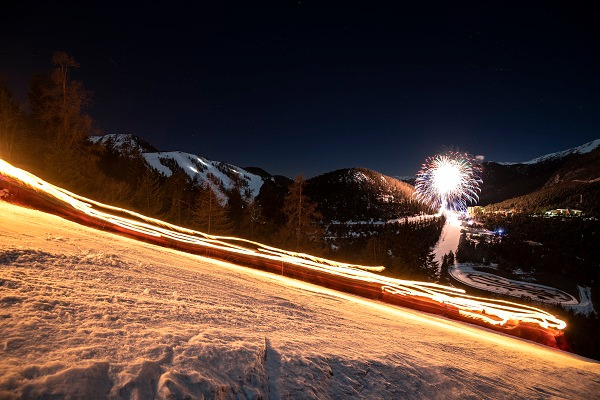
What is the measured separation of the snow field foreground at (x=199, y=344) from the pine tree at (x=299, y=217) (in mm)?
20955

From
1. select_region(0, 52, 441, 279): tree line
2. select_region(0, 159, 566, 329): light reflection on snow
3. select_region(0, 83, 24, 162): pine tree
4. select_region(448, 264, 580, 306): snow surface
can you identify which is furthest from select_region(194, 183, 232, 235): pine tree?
select_region(448, 264, 580, 306): snow surface

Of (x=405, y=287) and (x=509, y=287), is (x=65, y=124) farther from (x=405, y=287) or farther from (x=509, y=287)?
(x=509, y=287)

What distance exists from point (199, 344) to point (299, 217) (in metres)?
24.1

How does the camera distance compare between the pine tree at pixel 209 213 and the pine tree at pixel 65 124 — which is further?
the pine tree at pixel 209 213

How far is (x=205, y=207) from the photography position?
105 ft

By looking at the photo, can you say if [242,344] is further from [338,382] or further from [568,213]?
[568,213]

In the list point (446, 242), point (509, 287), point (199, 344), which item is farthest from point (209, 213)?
point (446, 242)

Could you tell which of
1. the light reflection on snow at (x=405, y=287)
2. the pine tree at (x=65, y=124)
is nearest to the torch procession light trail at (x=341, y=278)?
the light reflection on snow at (x=405, y=287)

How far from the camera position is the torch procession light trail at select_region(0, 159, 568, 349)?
21.2 ft

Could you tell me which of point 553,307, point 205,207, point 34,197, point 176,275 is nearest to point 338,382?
point 176,275

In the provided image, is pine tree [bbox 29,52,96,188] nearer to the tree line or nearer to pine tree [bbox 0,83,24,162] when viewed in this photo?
the tree line

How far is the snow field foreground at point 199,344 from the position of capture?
1765mm

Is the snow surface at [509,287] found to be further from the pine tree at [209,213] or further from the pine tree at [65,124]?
the pine tree at [65,124]

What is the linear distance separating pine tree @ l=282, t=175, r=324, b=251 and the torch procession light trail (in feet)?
56.1
